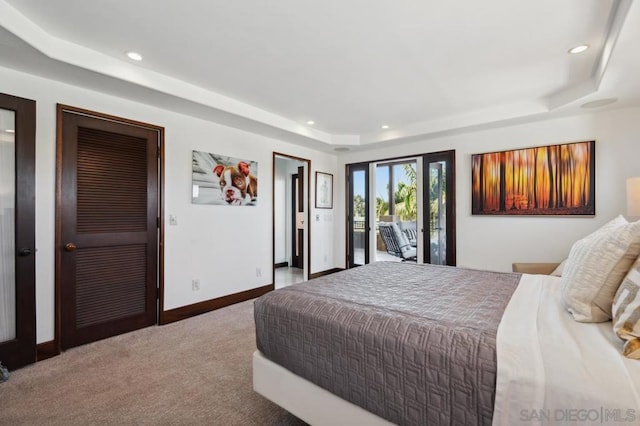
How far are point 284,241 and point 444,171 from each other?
3786 mm

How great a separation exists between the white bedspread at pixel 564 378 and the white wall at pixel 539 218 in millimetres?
3046

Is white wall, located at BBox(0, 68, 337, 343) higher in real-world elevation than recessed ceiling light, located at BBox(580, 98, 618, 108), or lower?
lower

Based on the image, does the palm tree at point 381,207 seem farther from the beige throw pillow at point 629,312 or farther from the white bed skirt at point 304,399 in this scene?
the beige throw pillow at point 629,312

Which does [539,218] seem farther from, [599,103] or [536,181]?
[599,103]

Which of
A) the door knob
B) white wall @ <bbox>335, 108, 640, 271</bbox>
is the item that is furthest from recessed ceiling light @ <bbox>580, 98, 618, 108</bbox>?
the door knob

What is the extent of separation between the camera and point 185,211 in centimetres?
349

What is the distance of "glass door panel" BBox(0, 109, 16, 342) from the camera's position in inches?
91.6

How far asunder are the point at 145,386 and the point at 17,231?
162cm

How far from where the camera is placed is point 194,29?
2.16 m

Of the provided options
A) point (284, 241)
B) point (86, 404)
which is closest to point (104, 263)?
point (86, 404)

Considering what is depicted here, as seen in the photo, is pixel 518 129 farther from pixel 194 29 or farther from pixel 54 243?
pixel 54 243

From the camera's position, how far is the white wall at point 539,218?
10.8 feet

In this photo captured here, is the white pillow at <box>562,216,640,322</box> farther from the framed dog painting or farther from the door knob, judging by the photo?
the door knob

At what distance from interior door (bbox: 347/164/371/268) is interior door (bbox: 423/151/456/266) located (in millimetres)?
1204
